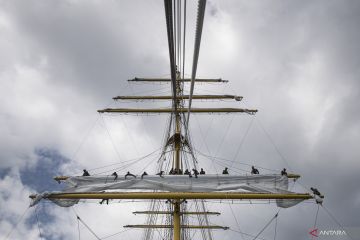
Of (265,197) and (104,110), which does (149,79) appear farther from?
(265,197)

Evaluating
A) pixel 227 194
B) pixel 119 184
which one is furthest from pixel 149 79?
pixel 227 194

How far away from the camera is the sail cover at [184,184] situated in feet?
30.8

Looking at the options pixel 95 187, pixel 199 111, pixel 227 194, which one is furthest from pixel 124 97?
pixel 227 194

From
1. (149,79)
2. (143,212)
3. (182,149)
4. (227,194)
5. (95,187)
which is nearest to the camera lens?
(227,194)

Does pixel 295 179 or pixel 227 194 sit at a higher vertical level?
pixel 295 179

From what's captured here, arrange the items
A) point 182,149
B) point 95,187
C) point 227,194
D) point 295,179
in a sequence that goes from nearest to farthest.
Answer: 1. point 227,194
2. point 95,187
3. point 295,179
4. point 182,149

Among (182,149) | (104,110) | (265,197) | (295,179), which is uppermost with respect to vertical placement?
(104,110)

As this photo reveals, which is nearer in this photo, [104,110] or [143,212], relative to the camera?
[104,110]

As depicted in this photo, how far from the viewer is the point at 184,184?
9.58 metres

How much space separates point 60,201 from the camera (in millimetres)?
9789

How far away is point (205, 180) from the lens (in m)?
9.57

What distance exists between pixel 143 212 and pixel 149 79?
36.3 ft

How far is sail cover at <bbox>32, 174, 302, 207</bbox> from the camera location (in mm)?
9391

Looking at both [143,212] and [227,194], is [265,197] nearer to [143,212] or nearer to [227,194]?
[227,194]
